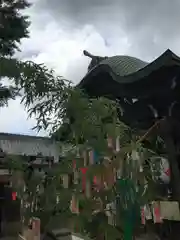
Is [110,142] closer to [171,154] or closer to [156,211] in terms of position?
[156,211]

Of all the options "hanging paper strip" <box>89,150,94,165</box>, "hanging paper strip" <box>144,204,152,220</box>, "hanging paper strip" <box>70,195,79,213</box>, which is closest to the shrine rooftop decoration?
"hanging paper strip" <box>89,150,94,165</box>

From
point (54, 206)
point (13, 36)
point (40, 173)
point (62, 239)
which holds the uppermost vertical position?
point (13, 36)

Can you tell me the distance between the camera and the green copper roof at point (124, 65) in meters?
3.18

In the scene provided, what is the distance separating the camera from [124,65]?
3320 millimetres

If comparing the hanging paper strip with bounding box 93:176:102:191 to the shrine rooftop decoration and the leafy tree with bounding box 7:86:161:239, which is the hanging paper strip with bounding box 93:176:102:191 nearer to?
the leafy tree with bounding box 7:86:161:239

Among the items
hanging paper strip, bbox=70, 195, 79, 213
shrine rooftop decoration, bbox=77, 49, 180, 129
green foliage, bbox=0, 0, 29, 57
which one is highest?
green foliage, bbox=0, 0, 29, 57

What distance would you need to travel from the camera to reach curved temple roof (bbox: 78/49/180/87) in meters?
2.57

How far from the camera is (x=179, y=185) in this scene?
288cm

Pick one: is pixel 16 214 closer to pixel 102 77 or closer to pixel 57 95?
pixel 102 77

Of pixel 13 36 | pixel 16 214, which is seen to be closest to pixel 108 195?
pixel 13 36

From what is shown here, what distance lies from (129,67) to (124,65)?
67 mm

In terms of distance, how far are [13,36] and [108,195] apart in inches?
173

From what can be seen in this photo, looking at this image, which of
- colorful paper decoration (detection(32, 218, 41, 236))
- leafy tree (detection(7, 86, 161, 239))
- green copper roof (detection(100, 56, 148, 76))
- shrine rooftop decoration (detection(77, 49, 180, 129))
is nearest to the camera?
leafy tree (detection(7, 86, 161, 239))

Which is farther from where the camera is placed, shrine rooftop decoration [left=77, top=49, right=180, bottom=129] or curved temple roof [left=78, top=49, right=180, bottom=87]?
shrine rooftop decoration [left=77, top=49, right=180, bottom=129]
